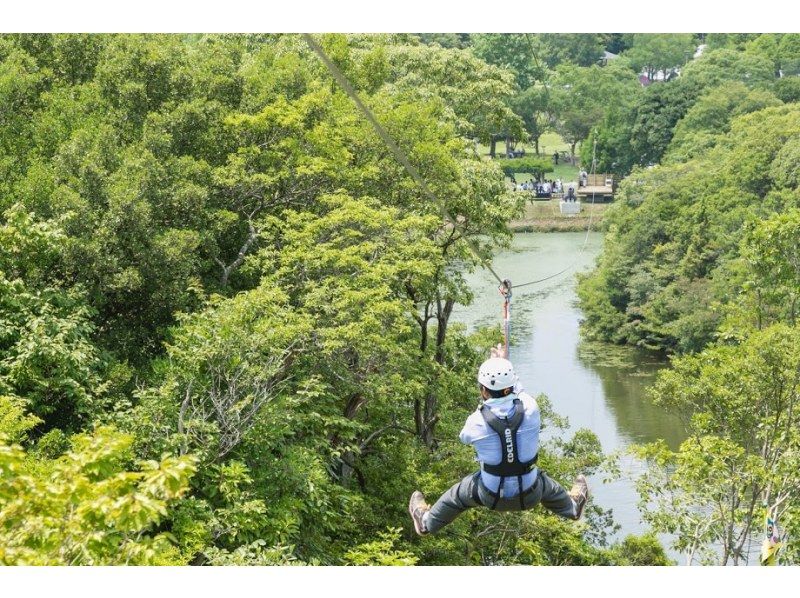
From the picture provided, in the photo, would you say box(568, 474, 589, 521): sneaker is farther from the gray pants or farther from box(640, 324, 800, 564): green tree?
box(640, 324, 800, 564): green tree

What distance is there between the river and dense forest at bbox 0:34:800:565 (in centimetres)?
528

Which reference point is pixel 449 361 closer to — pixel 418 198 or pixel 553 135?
pixel 418 198

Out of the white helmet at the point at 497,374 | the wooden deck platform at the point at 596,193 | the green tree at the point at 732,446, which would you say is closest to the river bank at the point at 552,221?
the wooden deck platform at the point at 596,193

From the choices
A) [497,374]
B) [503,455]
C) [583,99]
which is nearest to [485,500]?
[503,455]

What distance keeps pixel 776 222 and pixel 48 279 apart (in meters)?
11.4

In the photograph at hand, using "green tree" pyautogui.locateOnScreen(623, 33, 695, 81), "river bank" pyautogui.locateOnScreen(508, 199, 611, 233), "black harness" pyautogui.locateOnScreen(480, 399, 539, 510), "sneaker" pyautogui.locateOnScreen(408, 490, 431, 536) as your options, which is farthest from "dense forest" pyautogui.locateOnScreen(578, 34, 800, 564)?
"black harness" pyautogui.locateOnScreen(480, 399, 539, 510)

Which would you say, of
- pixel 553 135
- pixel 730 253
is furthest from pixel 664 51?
pixel 730 253

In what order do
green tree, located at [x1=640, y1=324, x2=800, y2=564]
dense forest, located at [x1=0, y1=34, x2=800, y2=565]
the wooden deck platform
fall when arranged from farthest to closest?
the wooden deck platform < green tree, located at [x1=640, y1=324, x2=800, y2=564] < dense forest, located at [x1=0, y1=34, x2=800, y2=565]

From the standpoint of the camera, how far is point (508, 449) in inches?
309

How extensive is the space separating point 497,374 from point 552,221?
123ft

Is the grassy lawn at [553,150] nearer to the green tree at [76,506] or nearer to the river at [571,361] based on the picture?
the river at [571,361]

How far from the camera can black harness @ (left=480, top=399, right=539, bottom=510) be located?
7629 mm

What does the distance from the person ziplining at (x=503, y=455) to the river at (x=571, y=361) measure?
14.6 meters

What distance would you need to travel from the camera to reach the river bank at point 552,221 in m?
43.8
